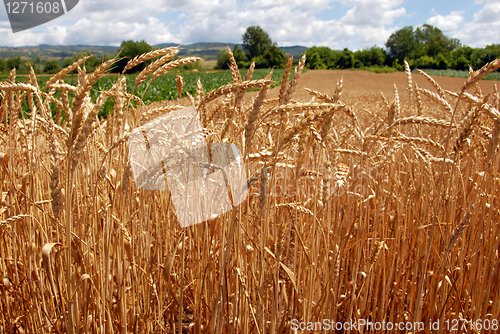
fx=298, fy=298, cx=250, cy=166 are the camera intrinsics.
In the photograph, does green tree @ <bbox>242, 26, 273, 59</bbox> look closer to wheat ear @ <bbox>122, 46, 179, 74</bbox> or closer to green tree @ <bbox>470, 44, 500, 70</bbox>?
green tree @ <bbox>470, 44, 500, 70</bbox>

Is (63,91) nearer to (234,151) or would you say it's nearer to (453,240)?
(234,151)

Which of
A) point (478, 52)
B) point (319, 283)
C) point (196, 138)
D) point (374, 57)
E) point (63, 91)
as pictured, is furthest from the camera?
point (374, 57)

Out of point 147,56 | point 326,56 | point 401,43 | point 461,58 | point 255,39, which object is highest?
point 255,39

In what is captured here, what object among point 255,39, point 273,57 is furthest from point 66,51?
point 273,57

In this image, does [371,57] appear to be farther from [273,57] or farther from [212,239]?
[212,239]

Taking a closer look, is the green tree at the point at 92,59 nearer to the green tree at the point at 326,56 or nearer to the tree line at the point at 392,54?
the tree line at the point at 392,54

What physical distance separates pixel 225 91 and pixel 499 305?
1478 mm

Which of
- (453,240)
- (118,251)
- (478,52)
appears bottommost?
(118,251)

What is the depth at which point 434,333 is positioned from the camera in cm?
155

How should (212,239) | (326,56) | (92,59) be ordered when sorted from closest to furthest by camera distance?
(212,239), (92,59), (326,56)

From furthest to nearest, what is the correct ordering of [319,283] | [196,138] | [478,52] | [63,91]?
[478,52], [319,283], [63,91], [196,138]

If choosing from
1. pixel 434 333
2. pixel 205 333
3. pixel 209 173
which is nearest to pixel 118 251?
pixel 209 173

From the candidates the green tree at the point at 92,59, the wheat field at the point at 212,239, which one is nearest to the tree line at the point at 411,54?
the green tree at the point at 92,59

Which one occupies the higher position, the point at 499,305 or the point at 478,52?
the point at 478,52
